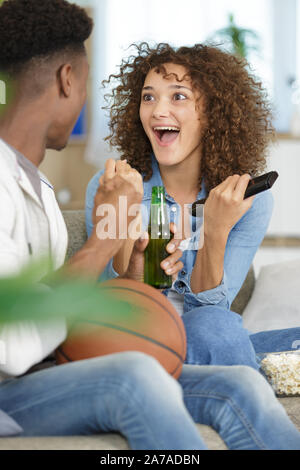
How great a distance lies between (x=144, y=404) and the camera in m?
1.01

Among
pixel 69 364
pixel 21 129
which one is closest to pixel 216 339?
pixel 69 364

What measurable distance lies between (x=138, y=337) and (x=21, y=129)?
17.7 inches

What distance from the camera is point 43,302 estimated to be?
1.28ft

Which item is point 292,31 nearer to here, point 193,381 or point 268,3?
point 268,3

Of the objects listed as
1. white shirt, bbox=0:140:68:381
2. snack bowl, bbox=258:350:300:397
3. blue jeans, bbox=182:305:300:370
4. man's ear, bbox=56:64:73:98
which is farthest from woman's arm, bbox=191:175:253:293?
man's ear, bbox=56:64:73:98

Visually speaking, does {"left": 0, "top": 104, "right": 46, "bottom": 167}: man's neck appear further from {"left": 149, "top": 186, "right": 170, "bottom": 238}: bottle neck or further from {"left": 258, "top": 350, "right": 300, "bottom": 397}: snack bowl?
{"left": 258, "top": 350, "right": 300, "bottom": 397}: snack bowl

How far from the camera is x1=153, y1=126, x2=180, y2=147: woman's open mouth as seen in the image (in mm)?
1985

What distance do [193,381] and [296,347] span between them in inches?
26.6

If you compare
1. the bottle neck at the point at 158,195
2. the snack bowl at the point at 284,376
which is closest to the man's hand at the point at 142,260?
the bottle neck at the point at 158,195

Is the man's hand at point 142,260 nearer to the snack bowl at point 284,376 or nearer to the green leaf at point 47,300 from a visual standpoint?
the snack bowl at point 284,376

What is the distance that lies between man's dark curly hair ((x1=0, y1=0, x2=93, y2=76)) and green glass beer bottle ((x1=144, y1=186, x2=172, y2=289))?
1.64ft

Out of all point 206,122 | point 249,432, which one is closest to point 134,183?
point 249,432

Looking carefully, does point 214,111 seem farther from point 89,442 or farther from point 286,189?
point 286,189
